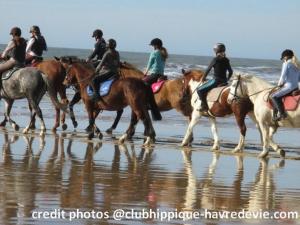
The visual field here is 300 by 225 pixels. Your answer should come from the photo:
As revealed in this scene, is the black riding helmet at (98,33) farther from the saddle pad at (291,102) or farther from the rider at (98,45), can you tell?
the saddle pad at (291,102)

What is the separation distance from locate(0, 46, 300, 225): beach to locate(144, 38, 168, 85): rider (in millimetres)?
1466

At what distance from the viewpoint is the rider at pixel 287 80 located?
16.3 m

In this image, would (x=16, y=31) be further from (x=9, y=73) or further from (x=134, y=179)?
(x=134, y=179)

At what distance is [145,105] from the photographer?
1844 cm

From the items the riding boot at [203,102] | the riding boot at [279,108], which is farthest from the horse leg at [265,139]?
the riding boot at [203,102]

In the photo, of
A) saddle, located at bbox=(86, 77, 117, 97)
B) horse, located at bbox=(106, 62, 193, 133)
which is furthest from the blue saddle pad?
horse, located at bbox=(106, 62, 193, 133)

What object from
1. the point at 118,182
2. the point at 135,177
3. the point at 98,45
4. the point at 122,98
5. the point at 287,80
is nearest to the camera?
the point at 118,182

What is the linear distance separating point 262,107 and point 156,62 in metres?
3.68

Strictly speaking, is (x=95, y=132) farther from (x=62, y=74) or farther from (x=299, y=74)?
(x=299, y=74)

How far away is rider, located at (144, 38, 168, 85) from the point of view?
19.8m

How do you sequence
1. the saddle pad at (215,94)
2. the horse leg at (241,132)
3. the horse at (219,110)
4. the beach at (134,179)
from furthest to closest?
the saddle pad at (215,94)
the horse at (219,110)
the horse leg at (241,132)
the beach at (134,179)

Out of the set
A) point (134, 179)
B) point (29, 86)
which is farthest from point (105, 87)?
point (134, 179)

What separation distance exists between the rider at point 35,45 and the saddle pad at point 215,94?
5.32m

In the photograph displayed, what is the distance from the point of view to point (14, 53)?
64.3 ft
